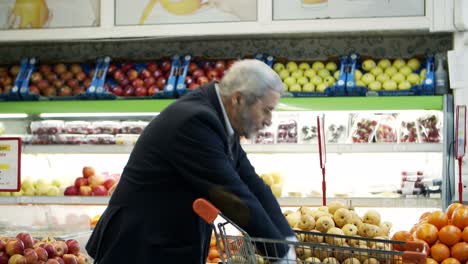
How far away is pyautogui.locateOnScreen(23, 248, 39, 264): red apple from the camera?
3629 millimetres

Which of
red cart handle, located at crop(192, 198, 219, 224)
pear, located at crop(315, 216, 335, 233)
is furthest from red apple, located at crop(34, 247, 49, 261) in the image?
red cart handle, located at crop(192, 198, 219, 224)

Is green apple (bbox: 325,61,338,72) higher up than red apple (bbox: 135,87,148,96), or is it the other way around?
green apple (bbox: 325,61,338,72)

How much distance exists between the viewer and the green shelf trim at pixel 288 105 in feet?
18.5

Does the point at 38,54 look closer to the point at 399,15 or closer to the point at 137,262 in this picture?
the point at 399,15

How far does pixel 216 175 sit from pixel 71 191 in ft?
12.9

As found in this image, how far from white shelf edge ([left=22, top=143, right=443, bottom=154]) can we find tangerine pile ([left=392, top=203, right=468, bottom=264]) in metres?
2.24

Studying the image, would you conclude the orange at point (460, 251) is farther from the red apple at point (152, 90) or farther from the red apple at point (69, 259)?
the red apple at point (152, 90)

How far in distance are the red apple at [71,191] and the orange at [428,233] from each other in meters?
3.54

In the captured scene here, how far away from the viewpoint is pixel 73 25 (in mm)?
6277

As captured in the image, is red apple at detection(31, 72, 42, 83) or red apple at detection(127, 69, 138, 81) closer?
red apple at detection(127, 69, 138, 81)

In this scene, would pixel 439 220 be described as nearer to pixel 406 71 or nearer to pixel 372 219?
pixel 372 219

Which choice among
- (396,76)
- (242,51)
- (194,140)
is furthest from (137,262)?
(242,51)

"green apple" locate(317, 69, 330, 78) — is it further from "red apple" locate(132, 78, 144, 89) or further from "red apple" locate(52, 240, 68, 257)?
"red apple" locate(52, 240, 68, 257)

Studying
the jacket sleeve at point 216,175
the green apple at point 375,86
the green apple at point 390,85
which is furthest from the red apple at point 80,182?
the jacket sleeve at point 216,175
